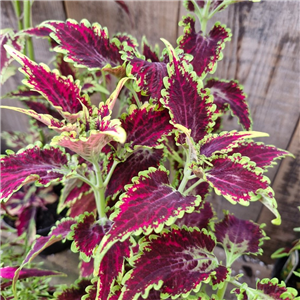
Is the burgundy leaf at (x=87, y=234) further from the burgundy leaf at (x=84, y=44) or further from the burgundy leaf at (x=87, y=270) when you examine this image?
the burgundy leaf at (x=84, y=44)

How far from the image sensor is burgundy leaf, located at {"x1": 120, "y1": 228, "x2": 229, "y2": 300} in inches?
18.7

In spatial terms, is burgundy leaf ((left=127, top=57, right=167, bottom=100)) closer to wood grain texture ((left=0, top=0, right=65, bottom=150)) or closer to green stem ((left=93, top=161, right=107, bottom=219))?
green stem ((left=93, top=161, right=107, bottom=219))

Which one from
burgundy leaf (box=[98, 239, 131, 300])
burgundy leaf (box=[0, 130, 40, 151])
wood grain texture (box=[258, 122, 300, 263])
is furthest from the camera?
burgundy leaf (box=[0, 130, 40, 151])

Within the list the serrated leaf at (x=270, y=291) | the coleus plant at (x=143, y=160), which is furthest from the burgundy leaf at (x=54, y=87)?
the serrated leaf at (x=270, y=291)

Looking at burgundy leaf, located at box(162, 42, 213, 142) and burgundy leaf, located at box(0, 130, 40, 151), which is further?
burgundy leaf, located at box(0, 130, 40, 151)

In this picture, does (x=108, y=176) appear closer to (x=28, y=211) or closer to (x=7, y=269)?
(x=7, y=269)

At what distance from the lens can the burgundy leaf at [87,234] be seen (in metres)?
0.53

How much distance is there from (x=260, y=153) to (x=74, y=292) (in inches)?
17.6

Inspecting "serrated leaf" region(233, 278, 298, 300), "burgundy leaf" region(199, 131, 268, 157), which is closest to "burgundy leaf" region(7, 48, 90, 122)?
"burgundy leaf" region(199, 131, 268, 157)

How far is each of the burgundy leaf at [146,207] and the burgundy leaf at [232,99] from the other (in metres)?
0.24

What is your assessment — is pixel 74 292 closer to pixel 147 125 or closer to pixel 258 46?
pixel 147 125

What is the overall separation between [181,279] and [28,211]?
1.94 ft

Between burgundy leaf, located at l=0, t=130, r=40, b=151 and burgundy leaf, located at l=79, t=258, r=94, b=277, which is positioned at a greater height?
burgundy leaf, located at l=0, t=130, r=40, b=151

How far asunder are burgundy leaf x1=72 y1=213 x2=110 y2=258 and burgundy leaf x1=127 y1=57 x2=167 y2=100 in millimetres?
252
